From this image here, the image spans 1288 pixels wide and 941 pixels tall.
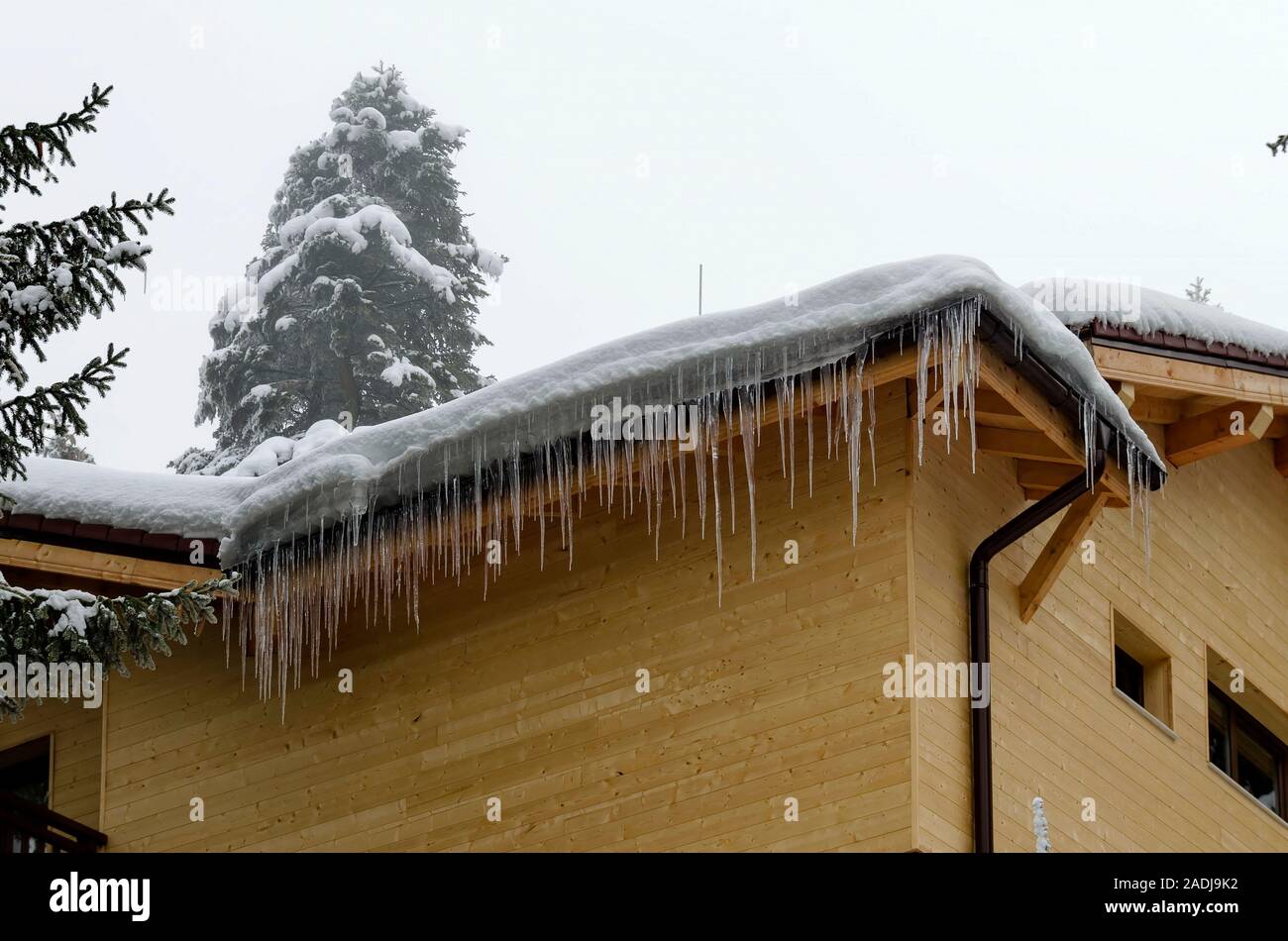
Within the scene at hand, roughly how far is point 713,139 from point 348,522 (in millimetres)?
129154

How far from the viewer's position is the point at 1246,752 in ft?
40.0

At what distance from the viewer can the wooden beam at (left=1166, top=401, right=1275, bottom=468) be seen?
448 inches

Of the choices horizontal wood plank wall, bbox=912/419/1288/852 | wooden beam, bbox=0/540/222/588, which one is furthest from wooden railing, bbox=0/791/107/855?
horizontal wood plank wall, bbox=912/419/1288/852

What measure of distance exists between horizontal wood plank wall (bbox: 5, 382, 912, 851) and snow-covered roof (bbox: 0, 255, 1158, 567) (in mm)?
872

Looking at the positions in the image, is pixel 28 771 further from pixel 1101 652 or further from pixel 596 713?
pixel 1101 652

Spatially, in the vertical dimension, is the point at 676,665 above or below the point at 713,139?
below

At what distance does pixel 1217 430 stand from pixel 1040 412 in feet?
8.98

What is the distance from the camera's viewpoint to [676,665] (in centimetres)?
948

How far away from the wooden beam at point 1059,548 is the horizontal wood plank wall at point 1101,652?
0.10 metres

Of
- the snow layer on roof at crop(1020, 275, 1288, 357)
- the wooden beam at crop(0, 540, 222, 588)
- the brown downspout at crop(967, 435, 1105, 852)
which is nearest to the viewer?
the brown downspout at crop(967, 435, 1105, 852)

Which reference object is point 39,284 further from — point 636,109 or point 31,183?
point 636,109

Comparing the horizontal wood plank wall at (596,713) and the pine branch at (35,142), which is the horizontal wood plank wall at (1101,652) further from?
the pine branch at (35,142)

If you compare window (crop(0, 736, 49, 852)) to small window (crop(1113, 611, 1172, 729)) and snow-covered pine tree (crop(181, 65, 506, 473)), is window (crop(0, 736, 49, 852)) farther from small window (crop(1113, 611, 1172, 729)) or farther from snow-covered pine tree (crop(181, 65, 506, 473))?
snow-covered pine tree (crop(181, 65, 506, 473))
